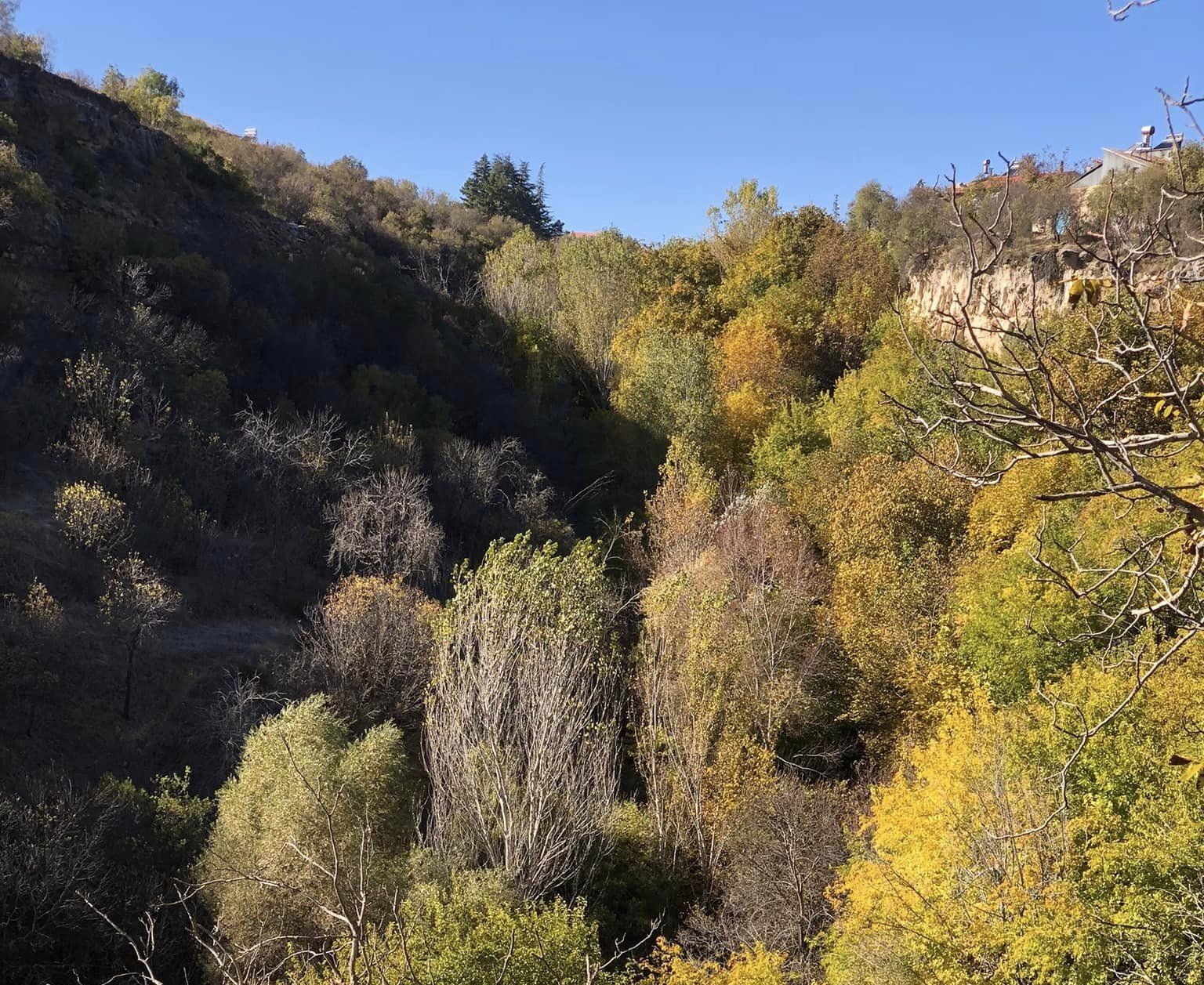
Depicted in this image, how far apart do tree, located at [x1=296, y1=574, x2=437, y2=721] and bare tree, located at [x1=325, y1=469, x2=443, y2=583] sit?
2.23 metres

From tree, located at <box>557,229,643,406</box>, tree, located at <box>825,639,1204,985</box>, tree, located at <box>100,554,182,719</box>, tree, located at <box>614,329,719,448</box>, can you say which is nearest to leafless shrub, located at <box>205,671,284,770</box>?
tree, located at <box>100,554,182,719</box>

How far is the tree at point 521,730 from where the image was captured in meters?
14.5

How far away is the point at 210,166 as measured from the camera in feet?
130

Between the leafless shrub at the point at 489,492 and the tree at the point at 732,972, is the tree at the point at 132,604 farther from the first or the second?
the tree at the point at 732,972

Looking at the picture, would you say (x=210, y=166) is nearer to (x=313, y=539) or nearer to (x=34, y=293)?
(x=34, y=293)

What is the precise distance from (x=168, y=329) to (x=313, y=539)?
863 centimetres

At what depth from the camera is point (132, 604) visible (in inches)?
701

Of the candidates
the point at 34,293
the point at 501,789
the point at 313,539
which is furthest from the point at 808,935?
the point at 34,293

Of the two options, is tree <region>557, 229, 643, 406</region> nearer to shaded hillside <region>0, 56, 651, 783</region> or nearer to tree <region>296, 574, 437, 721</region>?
shaded hillside <region>0, 56, 651, 783</region>

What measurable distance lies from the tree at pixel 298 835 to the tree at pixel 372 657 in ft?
12.3

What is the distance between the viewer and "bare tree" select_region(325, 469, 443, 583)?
23.0 m

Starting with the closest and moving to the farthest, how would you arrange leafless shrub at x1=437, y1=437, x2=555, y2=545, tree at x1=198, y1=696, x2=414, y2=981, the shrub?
tree at x1=198, y1=696, x2=414, y2=981, the shrub, leafless shrub at x1=437, y1=437, x2=555, y2=545

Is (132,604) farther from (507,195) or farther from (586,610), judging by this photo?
(507,195)

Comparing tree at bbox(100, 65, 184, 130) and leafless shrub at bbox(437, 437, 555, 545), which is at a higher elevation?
tree at bbox(100, 65, 184, 130)
